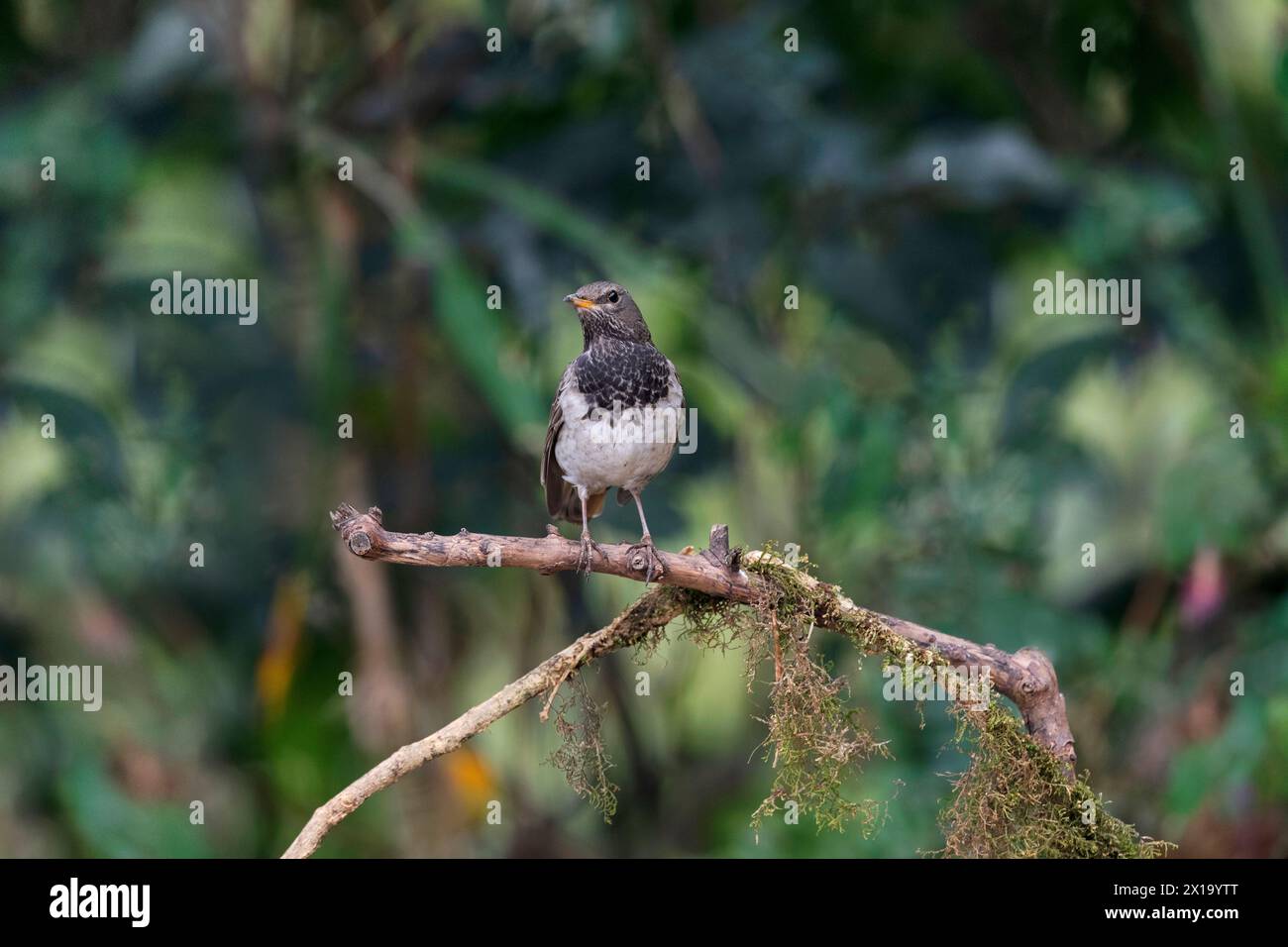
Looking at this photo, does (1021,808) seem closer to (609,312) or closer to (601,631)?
(601,631)

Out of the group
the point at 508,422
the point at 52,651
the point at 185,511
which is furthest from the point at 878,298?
the point at 52,651

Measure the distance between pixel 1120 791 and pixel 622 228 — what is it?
2885mm

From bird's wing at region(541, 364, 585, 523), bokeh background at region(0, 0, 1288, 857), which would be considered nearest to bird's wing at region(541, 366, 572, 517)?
bird's wing at region(541, 364, 585, 523)

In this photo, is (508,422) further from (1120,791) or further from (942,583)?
(1120,791)

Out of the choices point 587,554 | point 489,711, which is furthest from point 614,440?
point 489,711

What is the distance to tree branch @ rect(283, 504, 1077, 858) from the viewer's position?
2.65 m

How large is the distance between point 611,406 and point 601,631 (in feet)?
2.80

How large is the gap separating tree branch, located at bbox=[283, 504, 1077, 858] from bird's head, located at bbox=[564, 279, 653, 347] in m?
0.86

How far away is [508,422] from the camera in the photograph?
491 centimetres

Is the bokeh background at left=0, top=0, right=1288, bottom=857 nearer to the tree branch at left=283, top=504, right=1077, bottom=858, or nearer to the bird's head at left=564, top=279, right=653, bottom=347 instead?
the bird's head at left=564, top=279, right=653, bottom=347

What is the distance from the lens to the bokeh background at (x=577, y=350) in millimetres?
5344

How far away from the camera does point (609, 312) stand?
387 centimetres

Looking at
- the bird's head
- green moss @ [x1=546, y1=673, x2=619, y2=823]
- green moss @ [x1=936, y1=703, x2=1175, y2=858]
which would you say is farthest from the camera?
the bird's head

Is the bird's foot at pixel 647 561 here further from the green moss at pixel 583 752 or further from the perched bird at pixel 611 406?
the perched bird at pixel 611 406
